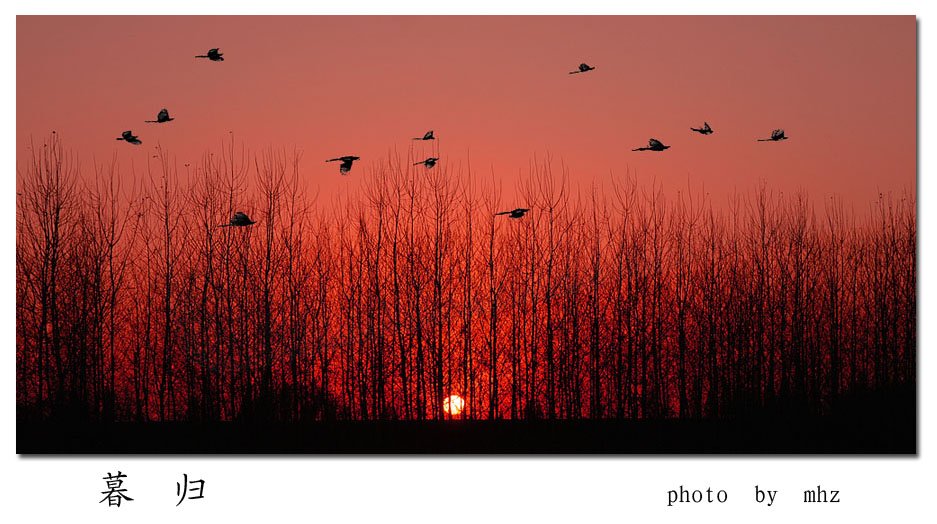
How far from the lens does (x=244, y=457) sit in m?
5.05

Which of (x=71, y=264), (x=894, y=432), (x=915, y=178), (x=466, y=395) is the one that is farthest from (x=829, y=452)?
(x=71, y=264)

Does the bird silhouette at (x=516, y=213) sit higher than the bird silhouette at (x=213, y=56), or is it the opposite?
the bird silhouette at (x=213, y=56)

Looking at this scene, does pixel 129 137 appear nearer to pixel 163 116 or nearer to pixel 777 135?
pixel 163 116

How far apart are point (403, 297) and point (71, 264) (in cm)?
215

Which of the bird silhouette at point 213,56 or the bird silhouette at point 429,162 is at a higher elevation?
the bird silhouette at point 213,56

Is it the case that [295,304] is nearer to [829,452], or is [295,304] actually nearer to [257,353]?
[257,353]

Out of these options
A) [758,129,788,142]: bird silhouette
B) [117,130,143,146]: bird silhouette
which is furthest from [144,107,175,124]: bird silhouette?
[758,129,788,142]: bird silhouette

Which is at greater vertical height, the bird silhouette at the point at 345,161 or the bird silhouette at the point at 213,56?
the bird silhouette at the point at 213,56

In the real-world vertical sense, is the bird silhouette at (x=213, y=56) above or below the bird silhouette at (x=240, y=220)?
above

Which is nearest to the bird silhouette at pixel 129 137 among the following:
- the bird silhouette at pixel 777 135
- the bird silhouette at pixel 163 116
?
the bird silhouette at pixel 163 116

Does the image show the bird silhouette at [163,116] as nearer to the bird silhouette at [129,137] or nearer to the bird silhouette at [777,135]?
the bird silhouette at [129,137]

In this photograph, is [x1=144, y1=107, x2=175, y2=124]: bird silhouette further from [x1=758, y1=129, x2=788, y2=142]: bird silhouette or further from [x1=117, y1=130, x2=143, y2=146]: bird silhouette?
[x1=758, y1=129, x2=788, y2=142]: bird silhouette

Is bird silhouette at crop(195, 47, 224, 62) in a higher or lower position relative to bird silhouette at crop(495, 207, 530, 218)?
higher

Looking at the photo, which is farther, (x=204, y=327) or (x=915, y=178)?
(x=204, y=327)
